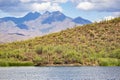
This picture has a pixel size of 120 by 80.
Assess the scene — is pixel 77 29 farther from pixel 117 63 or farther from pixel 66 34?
pixel 117 63

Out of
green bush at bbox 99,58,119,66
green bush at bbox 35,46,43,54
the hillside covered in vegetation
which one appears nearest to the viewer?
green bush at bbox 99,58,119,66

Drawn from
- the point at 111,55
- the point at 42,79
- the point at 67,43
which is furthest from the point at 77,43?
the point at 42,79

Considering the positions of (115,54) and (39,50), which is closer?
(115,54)

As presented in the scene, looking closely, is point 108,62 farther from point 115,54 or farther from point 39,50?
point 39,50

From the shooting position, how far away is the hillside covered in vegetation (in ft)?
403

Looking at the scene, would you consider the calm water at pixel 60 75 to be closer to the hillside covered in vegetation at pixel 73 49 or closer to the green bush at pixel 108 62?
the green bush at pixel 108 62

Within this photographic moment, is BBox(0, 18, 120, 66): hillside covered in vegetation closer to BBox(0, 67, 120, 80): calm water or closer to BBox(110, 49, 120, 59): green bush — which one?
BBox(110, 49, 120, 59): green bush

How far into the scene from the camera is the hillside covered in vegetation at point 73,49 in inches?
4839

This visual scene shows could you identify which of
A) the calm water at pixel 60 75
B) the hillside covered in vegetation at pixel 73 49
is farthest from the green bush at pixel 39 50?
the calm water at pixel 60 75

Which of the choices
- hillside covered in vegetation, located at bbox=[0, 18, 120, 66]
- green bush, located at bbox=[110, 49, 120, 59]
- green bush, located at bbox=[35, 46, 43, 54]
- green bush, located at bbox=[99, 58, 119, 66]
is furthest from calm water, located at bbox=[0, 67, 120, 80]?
green bush, located at bbox=[35, 46, 43, 54]

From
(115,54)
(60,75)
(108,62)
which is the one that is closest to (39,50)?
(115,54)

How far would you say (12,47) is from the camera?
150 m

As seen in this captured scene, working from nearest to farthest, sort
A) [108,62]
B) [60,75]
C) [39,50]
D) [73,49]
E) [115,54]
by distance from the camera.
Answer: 1. [60,75]
2. [108,62]
3. [115,54]
4. [39,50]
5. [73,49]

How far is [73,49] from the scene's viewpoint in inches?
5340
